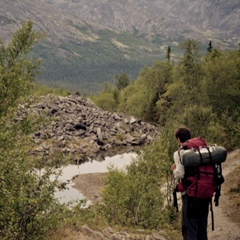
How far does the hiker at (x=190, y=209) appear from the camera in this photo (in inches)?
359

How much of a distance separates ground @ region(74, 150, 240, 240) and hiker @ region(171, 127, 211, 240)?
1108 centimetres

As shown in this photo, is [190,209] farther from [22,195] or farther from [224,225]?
[224,225]

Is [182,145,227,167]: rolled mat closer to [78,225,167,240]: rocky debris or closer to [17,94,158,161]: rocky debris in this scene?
[78,225,167,240]: rocky debris

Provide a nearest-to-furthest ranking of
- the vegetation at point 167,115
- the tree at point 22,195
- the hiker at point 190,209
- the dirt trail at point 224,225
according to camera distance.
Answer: the hiker at point 190,209 < the tree at point 22,195 < the dirt trail at point 224,225 < the vegetation at point 167,115

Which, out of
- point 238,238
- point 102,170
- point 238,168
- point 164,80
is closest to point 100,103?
point 164,80

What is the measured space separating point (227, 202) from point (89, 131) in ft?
198

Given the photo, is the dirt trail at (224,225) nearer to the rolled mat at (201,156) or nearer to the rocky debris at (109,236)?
the rocky debris at (109,236)

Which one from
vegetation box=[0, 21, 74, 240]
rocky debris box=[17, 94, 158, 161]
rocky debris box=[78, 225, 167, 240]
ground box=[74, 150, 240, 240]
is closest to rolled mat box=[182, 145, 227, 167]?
vegetation box=[0, 21, 74, 240]

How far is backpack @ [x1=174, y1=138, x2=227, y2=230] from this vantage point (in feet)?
28.8

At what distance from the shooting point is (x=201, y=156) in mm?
8750

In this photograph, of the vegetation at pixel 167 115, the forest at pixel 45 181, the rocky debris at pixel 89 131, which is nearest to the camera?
the forest at pixel 45 181

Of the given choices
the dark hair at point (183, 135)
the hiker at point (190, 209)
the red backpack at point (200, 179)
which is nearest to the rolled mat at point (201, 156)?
the red backpack at point (200, 179)

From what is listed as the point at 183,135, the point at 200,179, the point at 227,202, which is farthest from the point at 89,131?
the point at 200,179

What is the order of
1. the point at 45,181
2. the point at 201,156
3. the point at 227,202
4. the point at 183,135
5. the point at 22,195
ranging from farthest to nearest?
the point at 227,202 → the point at 45,181 → the point at 22,195 → the point at 183,135 → the point at 201,156
